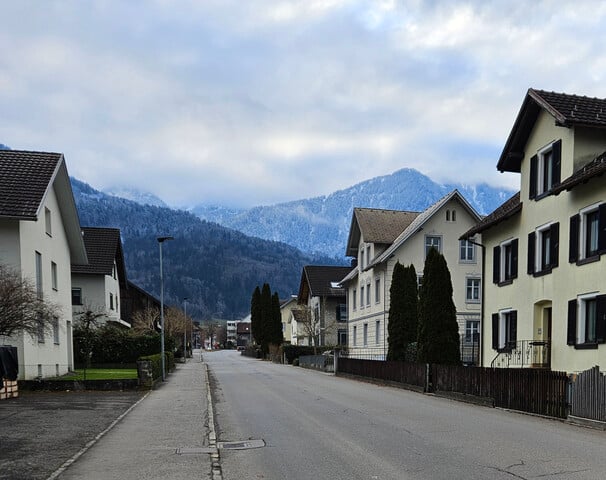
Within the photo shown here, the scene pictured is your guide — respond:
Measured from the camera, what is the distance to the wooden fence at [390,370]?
23.2 metres

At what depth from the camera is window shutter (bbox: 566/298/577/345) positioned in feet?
62.6

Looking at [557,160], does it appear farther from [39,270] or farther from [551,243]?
[39,270]

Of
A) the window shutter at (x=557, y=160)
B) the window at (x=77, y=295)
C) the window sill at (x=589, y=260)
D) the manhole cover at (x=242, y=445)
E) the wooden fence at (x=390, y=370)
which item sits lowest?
the wooden fence at (x=390, y=370)

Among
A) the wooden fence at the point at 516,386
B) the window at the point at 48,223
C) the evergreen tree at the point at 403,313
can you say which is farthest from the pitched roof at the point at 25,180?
the evergreen tree at the point at 403,313

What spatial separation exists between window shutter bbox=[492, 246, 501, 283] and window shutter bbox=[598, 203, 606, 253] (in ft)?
25.7

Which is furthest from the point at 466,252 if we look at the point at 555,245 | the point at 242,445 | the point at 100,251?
the point at 242,445

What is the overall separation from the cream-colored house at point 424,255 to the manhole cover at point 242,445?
29.4m

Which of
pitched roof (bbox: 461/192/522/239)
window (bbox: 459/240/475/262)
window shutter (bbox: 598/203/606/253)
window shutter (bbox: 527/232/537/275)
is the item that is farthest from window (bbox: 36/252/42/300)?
window (bbox: 459/240/475/262)

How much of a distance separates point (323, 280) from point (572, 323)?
44.0m

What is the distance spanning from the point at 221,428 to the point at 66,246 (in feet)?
67.9

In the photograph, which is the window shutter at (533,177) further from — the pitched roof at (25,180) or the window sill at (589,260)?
the pitched roof at (25,180)

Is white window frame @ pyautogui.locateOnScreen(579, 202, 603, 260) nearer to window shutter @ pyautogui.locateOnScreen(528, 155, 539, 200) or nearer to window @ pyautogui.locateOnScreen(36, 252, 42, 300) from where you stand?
window shutter @ pyautogui.locateOnScreen(528, 155, 539, 200)

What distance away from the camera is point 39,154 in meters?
25.1

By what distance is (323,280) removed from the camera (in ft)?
206
